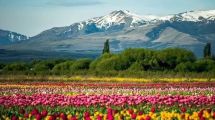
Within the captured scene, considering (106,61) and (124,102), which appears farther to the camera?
(106,61)

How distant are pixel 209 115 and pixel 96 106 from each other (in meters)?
5.33

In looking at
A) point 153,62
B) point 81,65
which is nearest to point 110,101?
point 153,62

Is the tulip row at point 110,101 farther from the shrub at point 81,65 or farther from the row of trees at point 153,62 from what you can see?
the shrub at point 81,65

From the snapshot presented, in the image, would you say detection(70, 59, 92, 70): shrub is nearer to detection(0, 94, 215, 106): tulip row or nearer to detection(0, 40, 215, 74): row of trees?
detection(0, 40, 215, 74): row of trees

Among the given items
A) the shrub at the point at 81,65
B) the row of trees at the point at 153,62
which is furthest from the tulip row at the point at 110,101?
the shrub at the point at 81,65

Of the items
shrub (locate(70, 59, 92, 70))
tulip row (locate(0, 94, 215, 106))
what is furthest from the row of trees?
tulip row (locate(0, 94, 215, 106))

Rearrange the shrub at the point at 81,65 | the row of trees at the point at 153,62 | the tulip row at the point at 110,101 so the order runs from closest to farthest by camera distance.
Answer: the tulip row at the point at 110,101 → the row of trees at the point at 153,62 → the shrub at the point at 81,65

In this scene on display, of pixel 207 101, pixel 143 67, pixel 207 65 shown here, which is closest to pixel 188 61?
pixel 207 65

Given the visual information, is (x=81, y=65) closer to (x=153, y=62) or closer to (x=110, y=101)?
(x=153, y=62)

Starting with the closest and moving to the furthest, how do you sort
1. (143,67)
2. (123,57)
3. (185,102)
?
(185,102) < (143,67) < (123,57)

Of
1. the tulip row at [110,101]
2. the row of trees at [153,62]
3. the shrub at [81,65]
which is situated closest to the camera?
the tulip row at [110,101]

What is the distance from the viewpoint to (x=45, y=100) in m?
16.9

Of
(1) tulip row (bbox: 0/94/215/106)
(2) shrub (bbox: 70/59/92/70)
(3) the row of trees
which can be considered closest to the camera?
(1) tulip row (bbox: 0/94/215/106)

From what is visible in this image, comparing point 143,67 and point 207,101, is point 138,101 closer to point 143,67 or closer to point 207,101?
point 207,101
